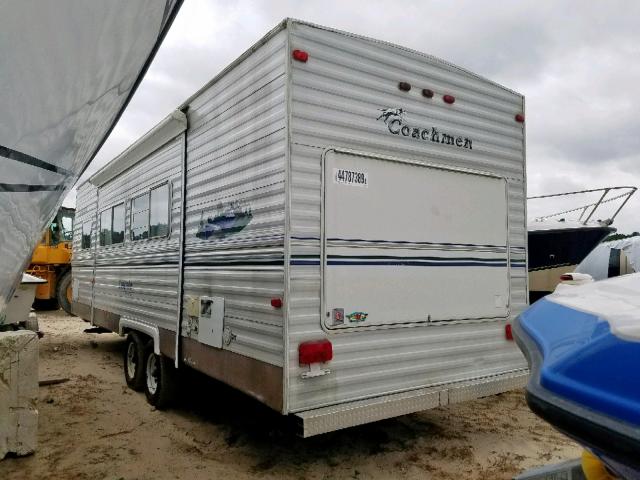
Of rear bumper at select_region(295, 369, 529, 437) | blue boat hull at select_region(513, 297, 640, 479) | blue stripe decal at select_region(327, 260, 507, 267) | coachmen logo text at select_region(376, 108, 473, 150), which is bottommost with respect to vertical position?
rear bumper at select_region(295, 369, 529, 437)

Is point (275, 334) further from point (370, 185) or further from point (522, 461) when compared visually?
point (522, 461)

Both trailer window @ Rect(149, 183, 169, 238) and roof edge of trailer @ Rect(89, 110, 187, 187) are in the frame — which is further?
trailer window @ Rect(149, 183, 169, 238)

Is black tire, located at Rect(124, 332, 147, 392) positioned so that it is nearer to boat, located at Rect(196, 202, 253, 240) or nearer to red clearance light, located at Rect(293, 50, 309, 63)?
boat, located at Rect(196, 202, 253, 240)

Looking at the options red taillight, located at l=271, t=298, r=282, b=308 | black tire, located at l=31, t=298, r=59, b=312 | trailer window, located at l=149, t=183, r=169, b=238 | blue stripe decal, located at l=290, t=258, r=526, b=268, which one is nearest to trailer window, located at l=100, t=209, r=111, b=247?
trailer window, located at l=149, t=183, r=169, b=238

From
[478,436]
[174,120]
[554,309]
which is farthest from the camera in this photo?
[174,120]

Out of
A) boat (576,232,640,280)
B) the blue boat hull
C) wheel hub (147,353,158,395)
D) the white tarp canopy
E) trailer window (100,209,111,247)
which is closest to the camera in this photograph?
the blue boat hull

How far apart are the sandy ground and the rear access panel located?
43.5 inches

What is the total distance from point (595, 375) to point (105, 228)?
731 cm

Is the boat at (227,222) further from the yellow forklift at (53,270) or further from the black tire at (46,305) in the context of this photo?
the black tire at (46,305)

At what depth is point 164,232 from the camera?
519 cm

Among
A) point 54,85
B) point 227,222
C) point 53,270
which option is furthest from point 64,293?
point 54,85

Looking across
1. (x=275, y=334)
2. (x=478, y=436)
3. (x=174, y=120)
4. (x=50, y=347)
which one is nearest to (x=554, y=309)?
(x=275, y=334)

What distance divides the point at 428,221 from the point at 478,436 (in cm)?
201

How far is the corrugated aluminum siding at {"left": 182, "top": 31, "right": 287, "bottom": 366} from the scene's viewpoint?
136 inches
